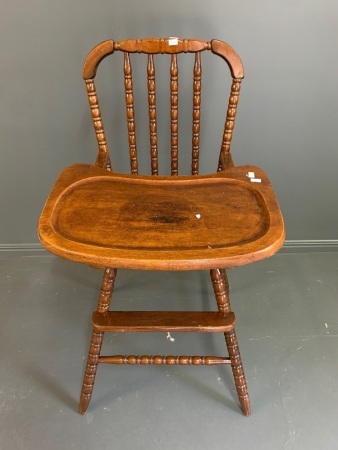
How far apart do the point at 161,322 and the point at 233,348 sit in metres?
0.20

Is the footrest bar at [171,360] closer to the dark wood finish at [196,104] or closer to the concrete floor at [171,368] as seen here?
the concrete floor at [171,368]

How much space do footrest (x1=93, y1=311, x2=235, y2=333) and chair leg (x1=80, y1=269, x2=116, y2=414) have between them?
0.03 meters

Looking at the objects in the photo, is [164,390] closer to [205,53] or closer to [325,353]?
[325,353]

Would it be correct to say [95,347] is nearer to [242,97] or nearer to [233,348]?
[233,348]

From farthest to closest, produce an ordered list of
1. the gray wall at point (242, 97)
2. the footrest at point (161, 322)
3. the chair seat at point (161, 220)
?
1. the gray wall at point (242, 97)
2. the footrest at point (161, 322)
3. the chair seat at point (161, 220)

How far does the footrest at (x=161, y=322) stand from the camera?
3.61 ft

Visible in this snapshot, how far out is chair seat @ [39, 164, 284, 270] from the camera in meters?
0.83

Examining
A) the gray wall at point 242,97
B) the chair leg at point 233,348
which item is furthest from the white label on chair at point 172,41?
the chair leg at point 233,348

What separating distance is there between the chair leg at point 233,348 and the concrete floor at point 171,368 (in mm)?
61

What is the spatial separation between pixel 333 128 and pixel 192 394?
1001 millimetres

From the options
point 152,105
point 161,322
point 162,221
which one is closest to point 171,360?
point 161,322

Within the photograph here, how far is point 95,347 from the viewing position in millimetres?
1146

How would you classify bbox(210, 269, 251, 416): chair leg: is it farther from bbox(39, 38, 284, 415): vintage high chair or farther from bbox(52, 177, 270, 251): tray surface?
bbox(52, 177, 270, 251): tray surface

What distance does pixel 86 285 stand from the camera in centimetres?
164
